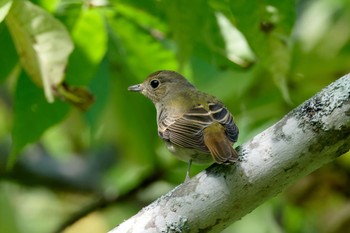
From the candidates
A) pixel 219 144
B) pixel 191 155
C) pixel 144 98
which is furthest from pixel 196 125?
pixel 144 98

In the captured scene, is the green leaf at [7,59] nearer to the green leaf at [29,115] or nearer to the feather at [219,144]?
the green leaf at [29,115]

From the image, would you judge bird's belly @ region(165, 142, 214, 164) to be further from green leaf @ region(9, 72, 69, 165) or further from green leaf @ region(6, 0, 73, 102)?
green leaf @ region(6, 0, 73, 102)

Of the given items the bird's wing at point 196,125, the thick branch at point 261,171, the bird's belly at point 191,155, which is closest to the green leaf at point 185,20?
the bird's wing at point 196,125

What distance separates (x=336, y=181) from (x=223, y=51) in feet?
4.49

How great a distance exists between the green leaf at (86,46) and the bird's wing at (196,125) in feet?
1.36

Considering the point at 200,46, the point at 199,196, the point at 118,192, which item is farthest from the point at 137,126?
the point at 199,196

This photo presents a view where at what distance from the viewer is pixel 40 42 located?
3301mm

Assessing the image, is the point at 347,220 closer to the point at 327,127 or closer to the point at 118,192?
the point at 118,192

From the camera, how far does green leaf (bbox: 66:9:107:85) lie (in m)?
3.75

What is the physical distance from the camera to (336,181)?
15.9 feet

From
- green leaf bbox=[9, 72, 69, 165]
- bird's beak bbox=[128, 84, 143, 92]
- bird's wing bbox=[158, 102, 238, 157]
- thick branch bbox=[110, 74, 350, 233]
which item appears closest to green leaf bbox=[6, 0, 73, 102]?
green leaf bbox=[9, 72, 69, 165]

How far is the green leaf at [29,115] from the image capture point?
3.62 metres

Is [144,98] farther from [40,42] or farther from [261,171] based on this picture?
[261,171]

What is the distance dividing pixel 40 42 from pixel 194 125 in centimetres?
72
